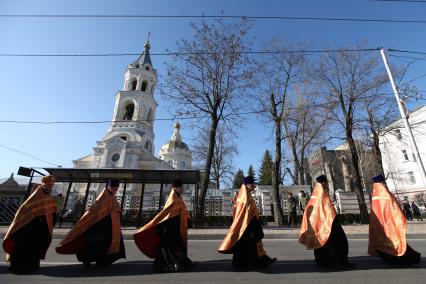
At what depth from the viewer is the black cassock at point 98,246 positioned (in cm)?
502

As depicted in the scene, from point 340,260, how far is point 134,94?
46.0 metres

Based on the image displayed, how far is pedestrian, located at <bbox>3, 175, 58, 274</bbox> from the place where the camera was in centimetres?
482

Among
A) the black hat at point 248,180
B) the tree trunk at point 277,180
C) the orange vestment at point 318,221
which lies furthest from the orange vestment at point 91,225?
the tree trunk at point 277,180

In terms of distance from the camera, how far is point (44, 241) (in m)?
5.13

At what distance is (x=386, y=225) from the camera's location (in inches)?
208

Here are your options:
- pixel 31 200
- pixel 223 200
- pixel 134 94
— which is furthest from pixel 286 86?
pixel 134 94

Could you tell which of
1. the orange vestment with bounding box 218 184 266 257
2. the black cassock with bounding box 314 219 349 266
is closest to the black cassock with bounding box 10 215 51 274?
the orange vestment with bounding box 218 184 266 257

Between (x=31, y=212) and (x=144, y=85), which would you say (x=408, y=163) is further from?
(x=144, y=85)

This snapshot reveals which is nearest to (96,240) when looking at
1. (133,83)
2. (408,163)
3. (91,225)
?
(91,225)

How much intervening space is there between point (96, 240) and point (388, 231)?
564 centimetres

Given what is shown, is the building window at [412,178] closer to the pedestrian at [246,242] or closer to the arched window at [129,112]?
the pedestrian at [246,242]

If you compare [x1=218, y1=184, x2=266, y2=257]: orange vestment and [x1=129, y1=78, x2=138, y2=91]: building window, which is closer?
[x1=218, y1=184, x2=266, y2=257]: orange vestment

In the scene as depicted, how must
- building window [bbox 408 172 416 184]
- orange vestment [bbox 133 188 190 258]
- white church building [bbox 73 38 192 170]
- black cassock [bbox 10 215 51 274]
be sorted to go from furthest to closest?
white church building [bbox 73 38 192 170]
building window [bbox 408 172 416 184]
orange vestment [bbox 133 188 190 258]
black cassock [bbox 10 215 51 274]

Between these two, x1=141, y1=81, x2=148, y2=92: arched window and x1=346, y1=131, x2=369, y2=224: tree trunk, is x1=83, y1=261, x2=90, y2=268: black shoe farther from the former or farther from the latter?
x1=141, y1=81, x2=148, y2=92: arched window
